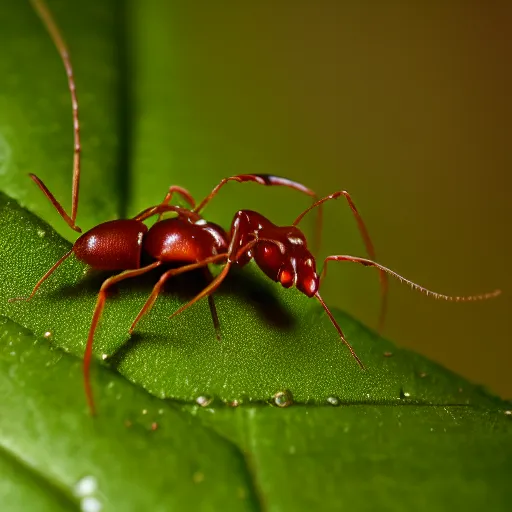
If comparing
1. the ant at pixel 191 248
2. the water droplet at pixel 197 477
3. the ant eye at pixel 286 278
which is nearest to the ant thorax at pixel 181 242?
the ant at pixel 191 248

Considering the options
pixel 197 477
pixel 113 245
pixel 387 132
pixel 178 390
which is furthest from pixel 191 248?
pixel 387 132

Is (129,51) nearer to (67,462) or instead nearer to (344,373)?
(344,373)

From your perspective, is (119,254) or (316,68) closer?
(119,254)

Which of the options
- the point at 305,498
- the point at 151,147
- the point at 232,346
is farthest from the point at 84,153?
the point at 305,498

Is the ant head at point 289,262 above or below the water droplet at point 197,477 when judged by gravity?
above

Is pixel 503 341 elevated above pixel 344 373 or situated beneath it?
situated beneath

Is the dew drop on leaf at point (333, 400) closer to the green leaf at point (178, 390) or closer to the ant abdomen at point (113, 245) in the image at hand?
the green leaf at point (178, 390)

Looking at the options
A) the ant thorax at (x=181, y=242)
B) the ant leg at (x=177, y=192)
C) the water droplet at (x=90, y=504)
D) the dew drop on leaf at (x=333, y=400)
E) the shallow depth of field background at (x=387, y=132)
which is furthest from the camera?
the shallow depth of field background at (x=387, y=132)
